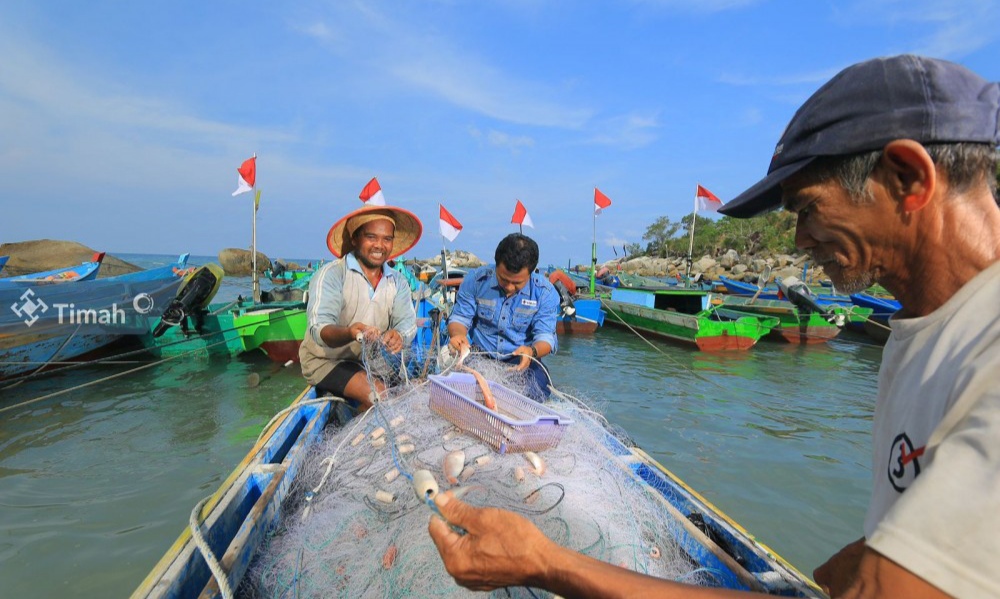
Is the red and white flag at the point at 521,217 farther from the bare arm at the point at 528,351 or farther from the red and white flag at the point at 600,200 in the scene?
the bare arm at the point at 528,351

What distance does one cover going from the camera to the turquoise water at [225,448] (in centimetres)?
421

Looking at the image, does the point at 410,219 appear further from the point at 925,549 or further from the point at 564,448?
the point at 925,549

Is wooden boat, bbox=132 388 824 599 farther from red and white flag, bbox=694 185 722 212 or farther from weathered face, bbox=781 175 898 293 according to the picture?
red and white flag, bbox=694 185 722 212

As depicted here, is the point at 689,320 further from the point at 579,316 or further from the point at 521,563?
the point at 521,563

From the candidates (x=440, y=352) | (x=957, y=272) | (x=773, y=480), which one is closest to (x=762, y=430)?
(x=773, y=480)

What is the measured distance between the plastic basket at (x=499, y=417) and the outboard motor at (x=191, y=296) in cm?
914

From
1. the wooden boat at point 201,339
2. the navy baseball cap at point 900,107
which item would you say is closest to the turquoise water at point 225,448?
the wooden boat at point 201,339

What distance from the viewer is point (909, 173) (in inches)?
38.9

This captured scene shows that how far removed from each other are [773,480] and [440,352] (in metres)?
4.34

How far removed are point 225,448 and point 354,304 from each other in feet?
11.0

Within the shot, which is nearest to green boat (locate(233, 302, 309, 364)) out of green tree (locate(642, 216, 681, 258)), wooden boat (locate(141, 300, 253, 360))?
wooden boat (locate(141, 300, 253, 360))

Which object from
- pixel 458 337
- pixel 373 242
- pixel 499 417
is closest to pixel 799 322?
pixel 458 337

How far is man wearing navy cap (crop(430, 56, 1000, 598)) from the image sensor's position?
72 cm

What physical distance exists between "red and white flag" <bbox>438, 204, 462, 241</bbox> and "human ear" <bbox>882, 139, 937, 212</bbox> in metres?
13.1
